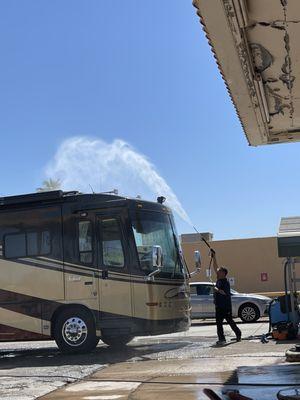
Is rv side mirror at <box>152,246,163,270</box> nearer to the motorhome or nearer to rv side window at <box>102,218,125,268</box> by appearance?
the motorhome

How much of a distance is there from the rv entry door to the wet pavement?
29.6 inches

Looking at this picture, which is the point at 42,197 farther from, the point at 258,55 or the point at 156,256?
the point at 258,55

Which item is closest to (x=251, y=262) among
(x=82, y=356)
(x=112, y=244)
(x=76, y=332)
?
(x=112, y=244)

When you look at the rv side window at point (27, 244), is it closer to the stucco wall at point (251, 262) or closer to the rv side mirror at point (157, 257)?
the rv side mirror at point (157, 257)

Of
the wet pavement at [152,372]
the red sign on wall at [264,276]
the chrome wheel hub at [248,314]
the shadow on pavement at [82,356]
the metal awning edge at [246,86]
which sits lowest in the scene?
the chrome wheel hub at [248,314]

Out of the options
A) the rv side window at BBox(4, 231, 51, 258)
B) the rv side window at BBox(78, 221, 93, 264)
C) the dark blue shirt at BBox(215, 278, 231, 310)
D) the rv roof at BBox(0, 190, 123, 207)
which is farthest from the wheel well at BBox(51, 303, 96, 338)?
the dark blue shirt at BBox(215, 278, 231, 310)

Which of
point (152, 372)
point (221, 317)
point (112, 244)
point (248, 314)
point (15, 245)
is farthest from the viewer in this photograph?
point (248, 314)

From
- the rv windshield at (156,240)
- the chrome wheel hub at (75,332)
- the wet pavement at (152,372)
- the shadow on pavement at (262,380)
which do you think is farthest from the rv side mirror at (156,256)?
the shadow on pavement at (262,380)

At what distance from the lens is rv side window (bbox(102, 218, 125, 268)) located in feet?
39.5

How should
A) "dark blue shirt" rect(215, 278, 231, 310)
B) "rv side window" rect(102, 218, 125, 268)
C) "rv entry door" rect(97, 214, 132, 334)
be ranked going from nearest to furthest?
1. "rv entry door" rect(97, 214, 132, 334)
2. "rv side window" rect(102, 218, 125, 268)
3. "dark blue shirt" rect(215, 278, 231, 310)

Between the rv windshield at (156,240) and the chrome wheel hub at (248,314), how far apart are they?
8303 mm

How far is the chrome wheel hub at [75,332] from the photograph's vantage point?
475 inches

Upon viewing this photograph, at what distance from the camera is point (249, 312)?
20.6 meters

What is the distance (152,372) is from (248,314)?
1177 centimetres
